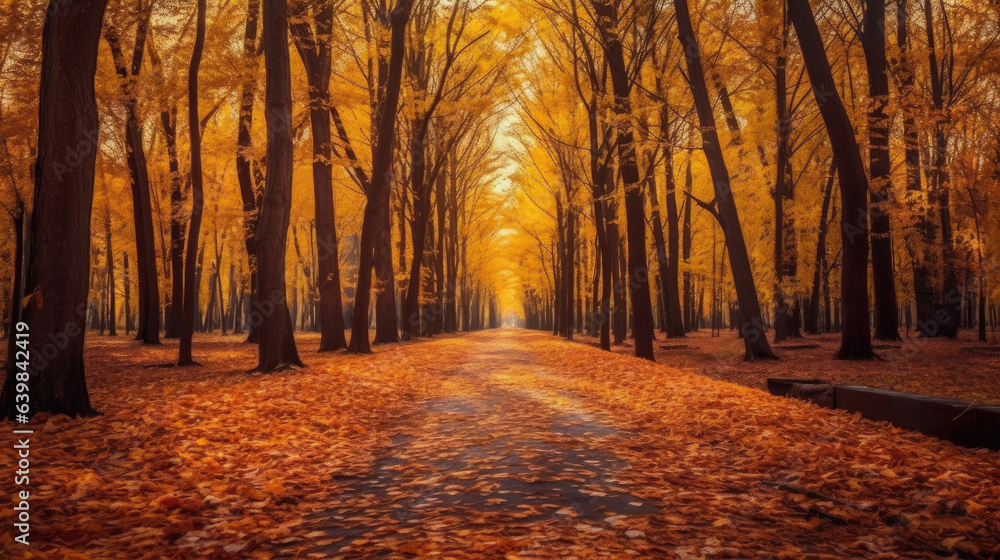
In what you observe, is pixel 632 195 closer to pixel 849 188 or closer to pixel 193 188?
pixel 849 188

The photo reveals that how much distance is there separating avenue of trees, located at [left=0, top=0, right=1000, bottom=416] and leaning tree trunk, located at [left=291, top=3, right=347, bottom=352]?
0.08 meters

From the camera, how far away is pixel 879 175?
49.1 ft

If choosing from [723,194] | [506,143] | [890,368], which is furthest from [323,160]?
[506,143]

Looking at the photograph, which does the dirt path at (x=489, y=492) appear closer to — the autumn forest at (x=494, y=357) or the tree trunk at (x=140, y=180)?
the autumn forest at (x=494, y=357)

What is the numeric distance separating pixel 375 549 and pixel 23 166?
15.8m

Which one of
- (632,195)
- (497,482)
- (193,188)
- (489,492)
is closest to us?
(489,492)

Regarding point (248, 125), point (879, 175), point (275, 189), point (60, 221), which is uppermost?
point (248, 125)

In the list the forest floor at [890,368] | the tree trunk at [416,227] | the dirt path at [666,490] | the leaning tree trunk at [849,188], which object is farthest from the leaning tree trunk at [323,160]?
the leaning tree trunk at [849,188]

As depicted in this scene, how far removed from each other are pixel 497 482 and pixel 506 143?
83.8ft

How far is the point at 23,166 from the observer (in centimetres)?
1375

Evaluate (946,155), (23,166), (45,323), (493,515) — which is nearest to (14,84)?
(23,166)

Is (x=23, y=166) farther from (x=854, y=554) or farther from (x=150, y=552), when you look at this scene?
(x=854, y=554)

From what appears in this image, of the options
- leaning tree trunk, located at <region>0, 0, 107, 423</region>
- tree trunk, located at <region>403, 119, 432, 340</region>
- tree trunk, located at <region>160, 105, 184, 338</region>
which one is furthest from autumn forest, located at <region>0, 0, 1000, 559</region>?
tree trunk, located at <region>160, 105, 184, 338</region>

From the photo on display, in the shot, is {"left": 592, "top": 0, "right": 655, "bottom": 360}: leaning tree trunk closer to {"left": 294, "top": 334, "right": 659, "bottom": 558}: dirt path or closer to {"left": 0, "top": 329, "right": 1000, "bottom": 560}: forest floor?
{"left": 0, "top": 329, "right": 1000, "bottom": 560}: forest floor
